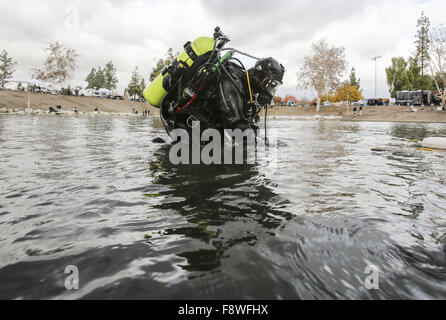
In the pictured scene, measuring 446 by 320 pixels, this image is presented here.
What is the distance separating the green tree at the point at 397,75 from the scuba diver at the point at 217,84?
91.3 meters

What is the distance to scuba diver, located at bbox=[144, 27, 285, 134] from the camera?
5.18m

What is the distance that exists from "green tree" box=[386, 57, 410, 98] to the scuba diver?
91.3 metres

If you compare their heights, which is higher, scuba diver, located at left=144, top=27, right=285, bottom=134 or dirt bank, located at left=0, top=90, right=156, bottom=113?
dirt bank, located at left=0, top=90, right=156, bottom=113

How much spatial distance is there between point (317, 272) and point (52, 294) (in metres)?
1.47

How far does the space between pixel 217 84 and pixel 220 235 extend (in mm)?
3753

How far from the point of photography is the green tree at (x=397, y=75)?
78062 mm

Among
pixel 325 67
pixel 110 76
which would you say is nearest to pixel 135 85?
pixel 110 76

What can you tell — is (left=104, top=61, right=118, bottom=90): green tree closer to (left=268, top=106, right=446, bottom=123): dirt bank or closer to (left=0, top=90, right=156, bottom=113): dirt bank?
(left=0, top=90, right=156, bottom=113): dirt bank

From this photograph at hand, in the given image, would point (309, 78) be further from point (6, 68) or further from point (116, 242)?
point (6, 68)

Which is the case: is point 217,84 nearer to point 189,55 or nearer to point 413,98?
point 189,55

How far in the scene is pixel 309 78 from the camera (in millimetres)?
58406

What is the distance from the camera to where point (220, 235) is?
2.02 metres

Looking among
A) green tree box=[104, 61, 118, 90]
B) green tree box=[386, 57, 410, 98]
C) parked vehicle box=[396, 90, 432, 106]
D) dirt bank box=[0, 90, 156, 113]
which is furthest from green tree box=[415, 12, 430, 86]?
green tree box=[104, 61, 118, 90]

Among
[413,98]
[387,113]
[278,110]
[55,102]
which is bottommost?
[387,113]
